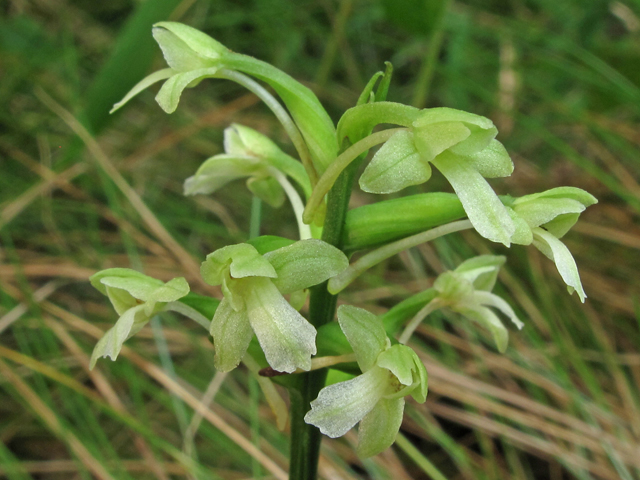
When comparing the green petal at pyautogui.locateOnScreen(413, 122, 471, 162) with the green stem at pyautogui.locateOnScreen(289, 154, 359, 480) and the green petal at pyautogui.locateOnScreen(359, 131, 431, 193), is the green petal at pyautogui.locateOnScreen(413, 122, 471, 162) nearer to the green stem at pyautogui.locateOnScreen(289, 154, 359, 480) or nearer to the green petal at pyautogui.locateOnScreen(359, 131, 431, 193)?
the green petal at pyautogui.locateOnScreen(359, 131, 431, 193)

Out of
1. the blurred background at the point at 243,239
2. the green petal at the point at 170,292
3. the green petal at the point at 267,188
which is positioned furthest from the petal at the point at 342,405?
the blurred background at the point at 243,239

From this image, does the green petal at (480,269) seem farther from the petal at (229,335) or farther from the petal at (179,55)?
the petal at (179,55)

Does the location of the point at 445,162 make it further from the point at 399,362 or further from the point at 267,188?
the point at 267,188

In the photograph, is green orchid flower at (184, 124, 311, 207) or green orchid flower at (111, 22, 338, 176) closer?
green orchid flower at (111, 22, 338, 176)

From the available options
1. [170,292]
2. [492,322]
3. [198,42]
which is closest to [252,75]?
[198,42]

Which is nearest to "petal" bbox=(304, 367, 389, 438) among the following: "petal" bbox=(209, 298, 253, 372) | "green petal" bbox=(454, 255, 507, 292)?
"petal" bbox=(209, 298, 253, 372)

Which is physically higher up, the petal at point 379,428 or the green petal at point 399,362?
the green petal at point 399,362

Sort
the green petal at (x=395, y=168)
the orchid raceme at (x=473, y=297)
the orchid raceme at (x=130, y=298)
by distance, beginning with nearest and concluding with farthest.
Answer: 1. the green petal at (x=395, y=168)
2. the orchid raceme at (x=130, y=298)
3. the orchid raceme at (x=473, y=297)

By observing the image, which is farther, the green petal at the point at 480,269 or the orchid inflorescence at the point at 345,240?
the green petal at the point at 480,269
